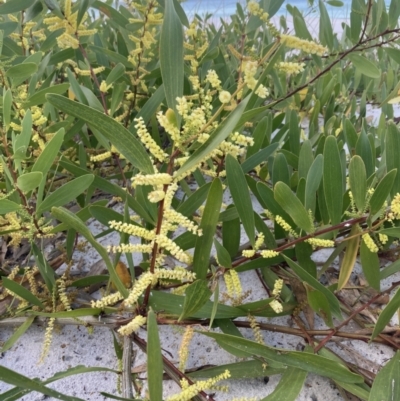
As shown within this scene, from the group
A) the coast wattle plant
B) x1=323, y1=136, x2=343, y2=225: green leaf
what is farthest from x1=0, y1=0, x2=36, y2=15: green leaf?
x1=323, y1=136, x2=343, y2=225: green leaf

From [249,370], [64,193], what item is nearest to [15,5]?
[64,193]

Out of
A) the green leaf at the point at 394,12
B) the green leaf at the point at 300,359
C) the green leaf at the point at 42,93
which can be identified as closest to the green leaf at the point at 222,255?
the green leaf at the point at 300,359

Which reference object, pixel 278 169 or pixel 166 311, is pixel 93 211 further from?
pixel 278 169

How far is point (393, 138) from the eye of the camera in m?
0.61

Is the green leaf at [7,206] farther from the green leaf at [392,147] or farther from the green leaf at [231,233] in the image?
the green leaf at [392,147]

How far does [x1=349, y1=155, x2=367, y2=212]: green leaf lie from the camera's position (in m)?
0.54

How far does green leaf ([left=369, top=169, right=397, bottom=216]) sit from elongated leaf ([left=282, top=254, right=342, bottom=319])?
12 cm

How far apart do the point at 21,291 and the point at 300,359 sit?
0.41m

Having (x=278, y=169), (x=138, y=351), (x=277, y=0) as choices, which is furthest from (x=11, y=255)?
(x=277, y=0)

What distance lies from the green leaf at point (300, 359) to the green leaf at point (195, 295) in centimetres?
3

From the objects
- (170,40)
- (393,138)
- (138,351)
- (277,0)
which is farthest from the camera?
(277,0)

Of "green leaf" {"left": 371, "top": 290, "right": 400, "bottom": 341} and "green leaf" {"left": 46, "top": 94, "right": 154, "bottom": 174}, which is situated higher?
"green leaf" {"left": 46, "top": 94, "right": 154, "bottom": 174}

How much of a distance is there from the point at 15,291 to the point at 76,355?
175mm

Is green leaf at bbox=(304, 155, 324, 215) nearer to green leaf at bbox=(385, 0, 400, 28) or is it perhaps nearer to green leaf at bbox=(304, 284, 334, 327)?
green leaf at bbox=(304, 284, 334, 327)
